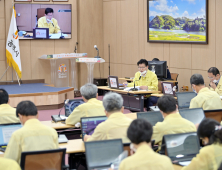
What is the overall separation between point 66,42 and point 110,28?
1.54 meters

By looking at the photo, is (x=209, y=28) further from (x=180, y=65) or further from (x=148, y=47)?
(x=148, y=47)

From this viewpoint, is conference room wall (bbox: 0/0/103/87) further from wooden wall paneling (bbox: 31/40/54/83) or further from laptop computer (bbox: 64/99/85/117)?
laptop computer (bbox: 64/99/85/117)

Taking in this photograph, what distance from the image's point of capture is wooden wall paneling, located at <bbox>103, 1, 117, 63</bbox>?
435 inches

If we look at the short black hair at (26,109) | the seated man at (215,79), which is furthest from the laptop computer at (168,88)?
the short black hair at (26,109)

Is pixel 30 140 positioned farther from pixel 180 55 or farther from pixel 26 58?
pixel 26 58

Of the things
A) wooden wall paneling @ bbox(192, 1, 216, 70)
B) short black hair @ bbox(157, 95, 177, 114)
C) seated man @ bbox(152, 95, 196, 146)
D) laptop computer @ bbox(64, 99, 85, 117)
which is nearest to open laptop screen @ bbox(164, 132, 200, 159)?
seated man @ bbox(152, 95, 196, 146)

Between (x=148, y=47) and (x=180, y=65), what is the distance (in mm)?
1367

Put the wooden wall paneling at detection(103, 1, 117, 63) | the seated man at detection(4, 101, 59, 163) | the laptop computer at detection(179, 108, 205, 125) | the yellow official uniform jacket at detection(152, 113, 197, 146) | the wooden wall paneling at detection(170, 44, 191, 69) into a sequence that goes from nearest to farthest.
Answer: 1. the seated man at detection(4, 101, 59, 163)
2. the yellow official uniform jacket at detection(152, 113, 197, 146)
3. the laptop computer at detection(179, 108, 205, 125)
4. the wooden wall paneling at detection(170, 44, 191, 69)
5. the wooden wall paneling at detection(103, 1, 117, 63)

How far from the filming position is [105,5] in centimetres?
1131

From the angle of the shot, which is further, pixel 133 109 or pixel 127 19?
pixel 127 19

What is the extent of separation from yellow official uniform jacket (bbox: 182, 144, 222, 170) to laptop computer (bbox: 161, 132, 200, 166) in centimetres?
55

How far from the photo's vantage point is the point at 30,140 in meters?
2.71

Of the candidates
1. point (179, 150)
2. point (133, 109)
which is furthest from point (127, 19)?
point (179, 150)

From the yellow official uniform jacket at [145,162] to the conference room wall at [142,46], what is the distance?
6.20 m
